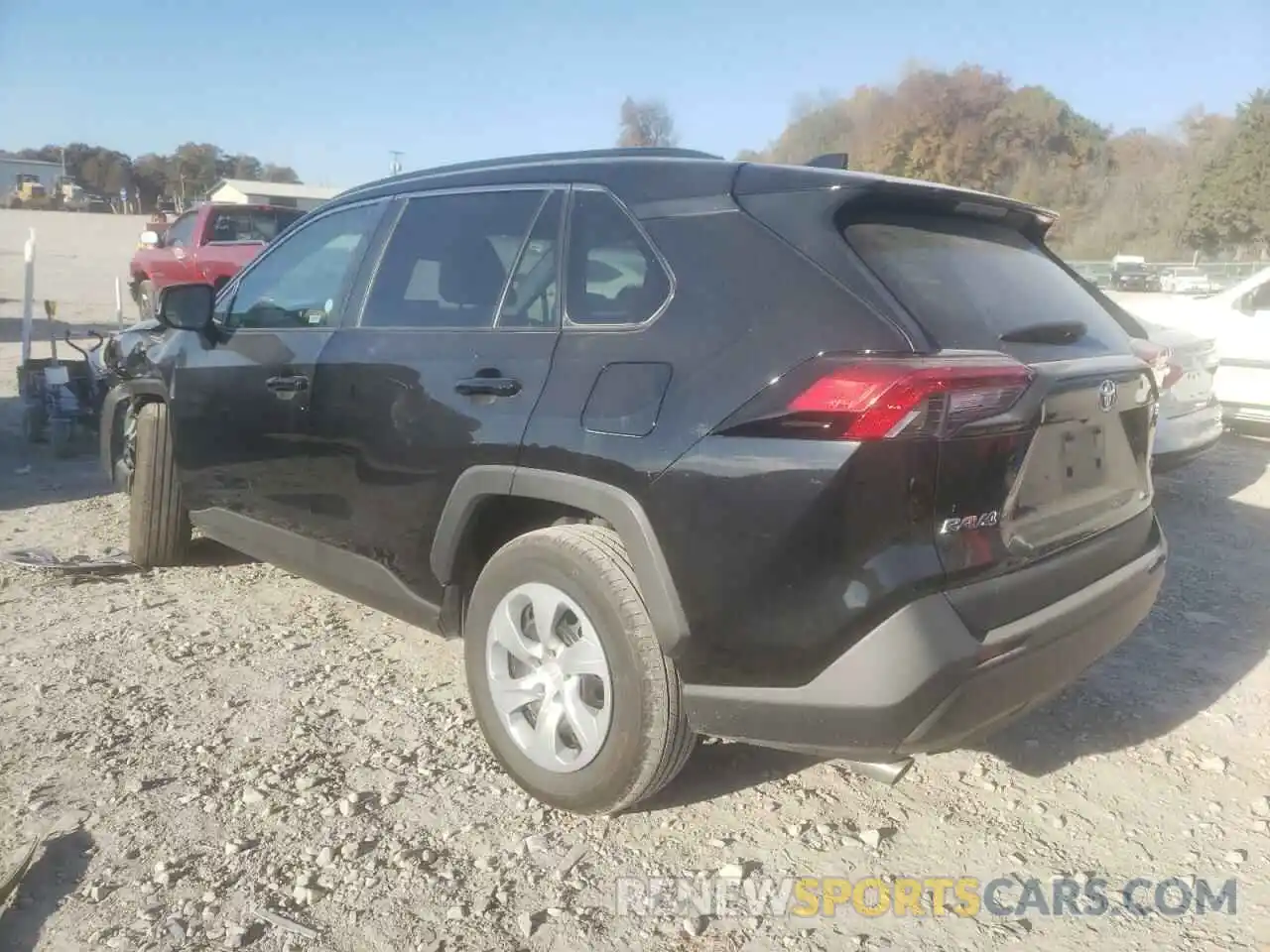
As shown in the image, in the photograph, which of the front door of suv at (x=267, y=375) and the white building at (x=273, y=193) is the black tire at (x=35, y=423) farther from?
the white building at (x=273, y=193)

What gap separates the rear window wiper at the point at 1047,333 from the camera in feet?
8.09

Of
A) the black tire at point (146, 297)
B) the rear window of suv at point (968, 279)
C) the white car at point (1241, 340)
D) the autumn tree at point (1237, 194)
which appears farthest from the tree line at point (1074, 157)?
the rear window of suv at point (968, 279)

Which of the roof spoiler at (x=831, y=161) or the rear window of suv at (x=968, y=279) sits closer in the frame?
the rear window of suv at (x=968, y=279)

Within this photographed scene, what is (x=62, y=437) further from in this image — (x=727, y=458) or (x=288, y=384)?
(x=727, y=458)

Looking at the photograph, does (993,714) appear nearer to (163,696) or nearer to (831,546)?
(831,546)

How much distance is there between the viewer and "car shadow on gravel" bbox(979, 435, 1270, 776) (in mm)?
3271

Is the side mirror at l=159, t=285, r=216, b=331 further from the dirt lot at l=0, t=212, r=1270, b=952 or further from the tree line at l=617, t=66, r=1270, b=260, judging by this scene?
the tree line at l=617, t=66, r=1270, b=260

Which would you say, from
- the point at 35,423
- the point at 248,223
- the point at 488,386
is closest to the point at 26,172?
the point at 248,223

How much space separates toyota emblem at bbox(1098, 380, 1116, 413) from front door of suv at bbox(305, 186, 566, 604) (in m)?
1.43

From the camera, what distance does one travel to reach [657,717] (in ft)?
8.16

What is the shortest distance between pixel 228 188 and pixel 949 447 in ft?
220

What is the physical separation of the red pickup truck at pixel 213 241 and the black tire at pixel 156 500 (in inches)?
392

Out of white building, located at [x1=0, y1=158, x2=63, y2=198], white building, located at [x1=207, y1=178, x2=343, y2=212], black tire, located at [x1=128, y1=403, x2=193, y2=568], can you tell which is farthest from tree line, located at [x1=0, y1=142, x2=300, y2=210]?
black tire, located at [x1=128, y1=403, x2=193, y2=568]

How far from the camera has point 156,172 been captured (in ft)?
284
